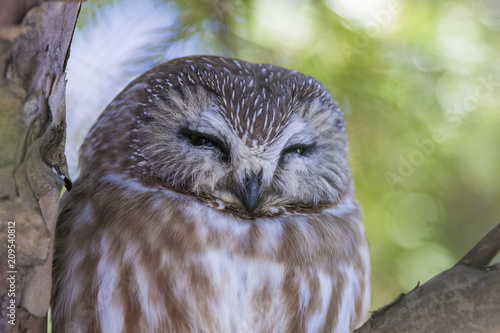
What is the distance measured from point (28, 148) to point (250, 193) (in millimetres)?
797

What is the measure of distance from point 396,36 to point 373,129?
42cm

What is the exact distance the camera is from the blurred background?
2.20 meters

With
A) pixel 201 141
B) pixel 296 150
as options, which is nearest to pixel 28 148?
pixel 201 141

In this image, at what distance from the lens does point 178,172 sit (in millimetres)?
1983

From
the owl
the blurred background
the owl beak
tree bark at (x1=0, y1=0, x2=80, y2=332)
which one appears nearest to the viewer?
tree bark at (x1=0, y1=0, x2=80, y2=332)

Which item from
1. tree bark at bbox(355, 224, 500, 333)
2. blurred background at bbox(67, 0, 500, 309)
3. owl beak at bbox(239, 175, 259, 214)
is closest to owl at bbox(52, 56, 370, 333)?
owl beak at bbox(239, 175, 259, 214)

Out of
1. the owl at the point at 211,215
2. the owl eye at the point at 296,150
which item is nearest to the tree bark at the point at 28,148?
the owl at the point at 211,215

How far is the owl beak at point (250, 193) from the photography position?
76.4 inches

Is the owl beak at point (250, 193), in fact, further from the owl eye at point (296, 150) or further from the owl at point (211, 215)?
the owl eye at point (296, 150)

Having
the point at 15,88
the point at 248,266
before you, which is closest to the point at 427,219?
the point at 248,266

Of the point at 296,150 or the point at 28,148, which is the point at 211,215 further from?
the point at 28,148

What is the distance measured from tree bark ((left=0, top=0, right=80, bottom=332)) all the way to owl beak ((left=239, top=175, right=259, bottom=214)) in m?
0.68

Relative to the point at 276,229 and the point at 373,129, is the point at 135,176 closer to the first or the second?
the point at 276,229

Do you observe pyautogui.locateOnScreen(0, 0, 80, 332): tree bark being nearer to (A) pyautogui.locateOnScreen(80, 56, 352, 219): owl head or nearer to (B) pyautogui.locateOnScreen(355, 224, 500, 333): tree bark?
(A) pyautogui.locateOnScreen(80, 56, 352, 219): owl head
